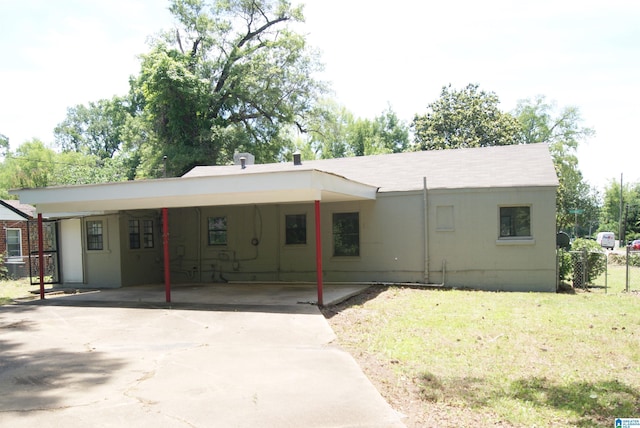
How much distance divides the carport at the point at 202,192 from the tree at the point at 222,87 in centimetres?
1489

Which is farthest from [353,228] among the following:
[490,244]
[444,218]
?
[490,244]

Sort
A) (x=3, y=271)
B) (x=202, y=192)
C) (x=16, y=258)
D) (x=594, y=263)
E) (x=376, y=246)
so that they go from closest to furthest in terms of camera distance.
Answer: (x=202, y=192) < (x=376, y=246) < (x=594, y=263) < (x=3, y=271) < (x=16, y=258)

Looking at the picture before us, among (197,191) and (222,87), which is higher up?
(222,87)

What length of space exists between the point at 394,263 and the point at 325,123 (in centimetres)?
1944

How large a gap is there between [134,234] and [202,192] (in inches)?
224

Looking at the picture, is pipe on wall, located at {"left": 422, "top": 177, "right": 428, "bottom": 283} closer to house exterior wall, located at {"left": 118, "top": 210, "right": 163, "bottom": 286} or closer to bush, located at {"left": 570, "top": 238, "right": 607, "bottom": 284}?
bush, located at {"left": 570, "top": 238, "right": 607, "bottom": 284}

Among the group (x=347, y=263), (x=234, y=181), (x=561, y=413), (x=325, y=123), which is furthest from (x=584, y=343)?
(x=325, y=123)

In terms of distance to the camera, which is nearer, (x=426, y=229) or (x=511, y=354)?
(x=511, y=354)

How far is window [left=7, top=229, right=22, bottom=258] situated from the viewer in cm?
2048

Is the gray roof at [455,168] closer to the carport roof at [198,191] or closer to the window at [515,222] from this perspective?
the window at [515,222]

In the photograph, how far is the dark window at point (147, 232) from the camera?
14.4 metres

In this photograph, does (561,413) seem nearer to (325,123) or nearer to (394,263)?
(394,263)

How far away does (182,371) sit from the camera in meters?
5.43

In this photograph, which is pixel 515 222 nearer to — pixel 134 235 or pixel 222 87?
pixel 134 235
